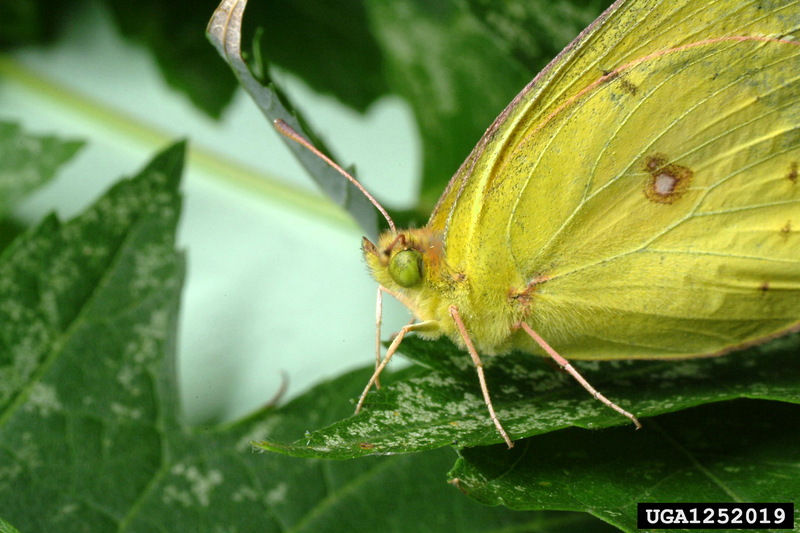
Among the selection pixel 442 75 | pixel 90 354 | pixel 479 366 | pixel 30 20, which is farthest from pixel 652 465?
pixel 30 20

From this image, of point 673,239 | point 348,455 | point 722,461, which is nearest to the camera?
point 348,455

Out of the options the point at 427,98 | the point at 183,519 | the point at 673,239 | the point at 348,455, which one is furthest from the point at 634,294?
the point at 427,98

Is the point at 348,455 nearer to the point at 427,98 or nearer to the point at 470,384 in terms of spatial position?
the point at 470,384

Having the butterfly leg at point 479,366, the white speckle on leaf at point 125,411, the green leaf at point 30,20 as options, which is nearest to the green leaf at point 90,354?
the white speckle on leaf at point 125,411

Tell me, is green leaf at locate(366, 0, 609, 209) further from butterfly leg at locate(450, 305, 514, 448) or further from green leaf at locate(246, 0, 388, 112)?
butterfly leg at locate(450, 305, 514, 448)

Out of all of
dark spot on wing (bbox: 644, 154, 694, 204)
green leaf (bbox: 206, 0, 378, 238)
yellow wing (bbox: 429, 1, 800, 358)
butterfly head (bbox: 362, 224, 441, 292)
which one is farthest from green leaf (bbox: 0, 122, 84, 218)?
dark spot on wing (bbox: 644, 154, 694, 204)

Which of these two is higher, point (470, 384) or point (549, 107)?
point (549, 107)

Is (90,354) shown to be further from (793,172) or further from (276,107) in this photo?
(793,172)
